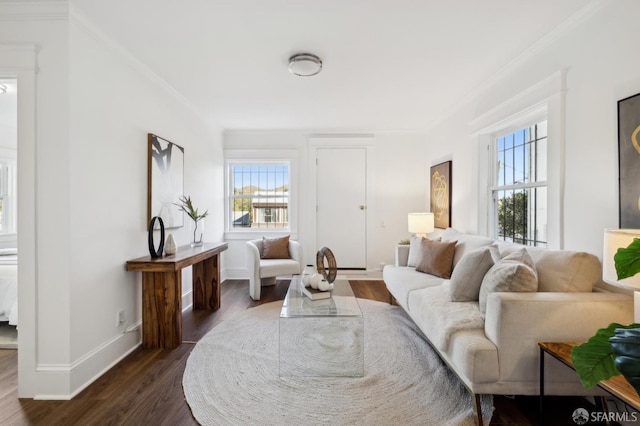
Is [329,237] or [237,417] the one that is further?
[329,237]

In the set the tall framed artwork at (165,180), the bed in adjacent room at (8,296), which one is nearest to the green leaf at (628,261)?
the tall framed artwork at (165,180)

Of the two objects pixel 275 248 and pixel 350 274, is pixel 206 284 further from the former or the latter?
pixel 350 274

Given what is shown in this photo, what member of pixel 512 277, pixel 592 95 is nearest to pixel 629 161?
pixel 592 95

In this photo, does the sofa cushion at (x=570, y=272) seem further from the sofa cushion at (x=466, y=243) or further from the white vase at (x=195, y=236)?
the white vase at (x=195, y=236)

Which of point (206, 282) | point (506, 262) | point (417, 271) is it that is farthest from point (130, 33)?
point (417, 271)

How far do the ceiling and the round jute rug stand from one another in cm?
243

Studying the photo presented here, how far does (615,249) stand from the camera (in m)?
1.33

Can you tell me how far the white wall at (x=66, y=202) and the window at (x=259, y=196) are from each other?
9.13 feet

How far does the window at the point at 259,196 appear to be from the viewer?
512 cm

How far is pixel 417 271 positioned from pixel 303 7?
2638 millimetres

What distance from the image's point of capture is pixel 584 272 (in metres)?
1.78

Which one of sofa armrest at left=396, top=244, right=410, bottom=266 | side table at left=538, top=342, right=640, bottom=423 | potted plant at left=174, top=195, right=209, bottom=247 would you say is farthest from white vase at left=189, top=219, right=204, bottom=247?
side table at left=538, top=342, right=640, bottom=423

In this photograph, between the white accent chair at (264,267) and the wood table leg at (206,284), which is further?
the white accent chair at (264,267)

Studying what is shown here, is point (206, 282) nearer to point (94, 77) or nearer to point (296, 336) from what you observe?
point (296, 336)
